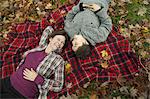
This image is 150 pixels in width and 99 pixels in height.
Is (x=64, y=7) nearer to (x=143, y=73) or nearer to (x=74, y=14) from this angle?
(x=74, y=14)

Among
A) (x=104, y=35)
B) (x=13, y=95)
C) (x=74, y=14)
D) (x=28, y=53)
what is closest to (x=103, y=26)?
(x=104, y=35)

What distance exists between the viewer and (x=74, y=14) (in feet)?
18.2

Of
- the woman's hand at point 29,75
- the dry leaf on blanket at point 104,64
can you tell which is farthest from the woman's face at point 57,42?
the dry leaf on blanket at point 104,64

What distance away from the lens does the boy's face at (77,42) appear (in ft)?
15.6

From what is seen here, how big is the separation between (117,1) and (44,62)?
2.76 m

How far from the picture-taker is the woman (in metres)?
4.52

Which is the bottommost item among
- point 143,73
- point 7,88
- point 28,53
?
point 143,73

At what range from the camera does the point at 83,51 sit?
477 cm

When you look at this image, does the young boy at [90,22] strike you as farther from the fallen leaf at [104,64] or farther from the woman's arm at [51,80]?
the woman's arm at [51,80]

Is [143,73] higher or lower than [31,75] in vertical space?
lower

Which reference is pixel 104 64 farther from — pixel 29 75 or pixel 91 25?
pixel 29 75

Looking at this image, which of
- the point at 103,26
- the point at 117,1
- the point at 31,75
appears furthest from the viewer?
the point at 117,1

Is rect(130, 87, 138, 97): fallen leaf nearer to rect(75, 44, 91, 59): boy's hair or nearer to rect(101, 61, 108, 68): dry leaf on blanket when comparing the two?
rect(101, 61, 108, 68): dry leaf on blanket

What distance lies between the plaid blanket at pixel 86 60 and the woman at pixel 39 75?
0.70 feet
